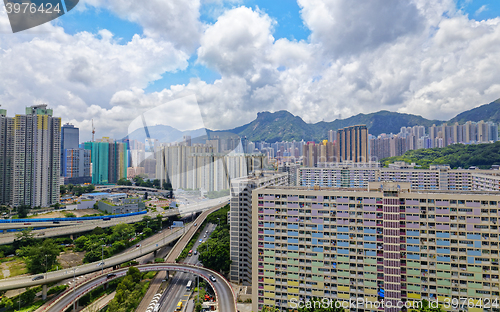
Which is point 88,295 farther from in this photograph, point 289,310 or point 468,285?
point 468,285

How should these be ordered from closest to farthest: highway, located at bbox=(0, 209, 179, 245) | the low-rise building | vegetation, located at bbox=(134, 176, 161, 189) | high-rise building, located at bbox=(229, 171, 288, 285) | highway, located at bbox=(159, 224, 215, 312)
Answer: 1. highway, located at bbox=(159, 224, 215, 312)
2. high-rise building, located at bbox=(229, 171, 288, 285)
3. highway, located at bbox=(0, 209, 179, 245)
4. the low-rise building
5. vegetation, located at bbox=(134, 176, 161, 189)

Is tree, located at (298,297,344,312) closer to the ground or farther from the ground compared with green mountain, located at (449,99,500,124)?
closer to the ground

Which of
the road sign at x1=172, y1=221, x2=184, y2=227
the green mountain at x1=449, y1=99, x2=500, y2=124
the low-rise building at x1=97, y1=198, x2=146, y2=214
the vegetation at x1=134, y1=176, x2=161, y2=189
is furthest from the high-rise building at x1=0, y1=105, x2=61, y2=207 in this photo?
the green mountain at x1=449, y1=99, x2=500, y2=124

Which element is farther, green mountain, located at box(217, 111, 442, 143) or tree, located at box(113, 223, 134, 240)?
green mountain, located at box(217, 111, 442, 143)

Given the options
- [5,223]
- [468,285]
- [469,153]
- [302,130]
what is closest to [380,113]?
[302,130]

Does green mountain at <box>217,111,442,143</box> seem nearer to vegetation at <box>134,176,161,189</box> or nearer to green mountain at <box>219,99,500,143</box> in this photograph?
green mountain at <box>219,99,500,143</box>

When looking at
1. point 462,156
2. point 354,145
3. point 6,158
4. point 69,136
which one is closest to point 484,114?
point 462,156

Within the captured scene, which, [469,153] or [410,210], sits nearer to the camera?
[410,210]

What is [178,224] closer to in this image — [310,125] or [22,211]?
[22,211]
